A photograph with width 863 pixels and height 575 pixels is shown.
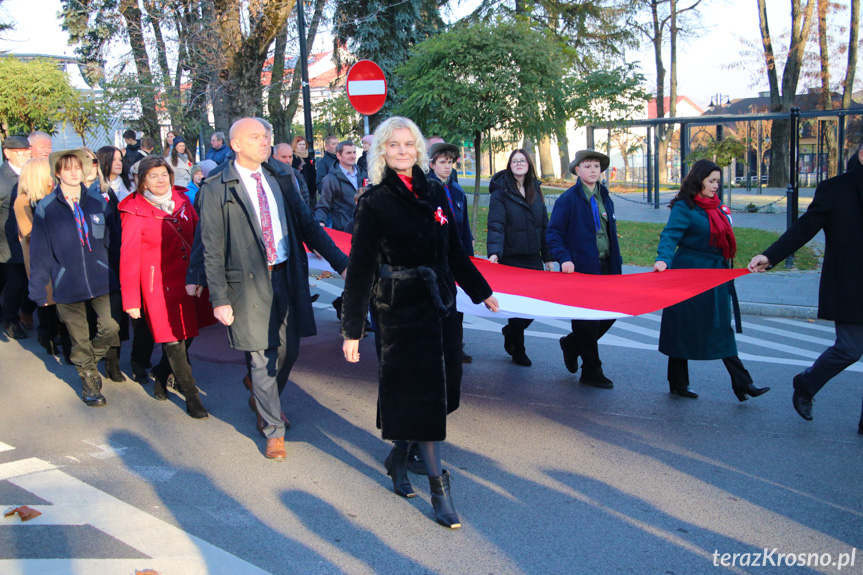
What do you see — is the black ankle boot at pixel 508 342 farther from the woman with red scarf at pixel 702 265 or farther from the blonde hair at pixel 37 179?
the blonde hair at pixel 37 179

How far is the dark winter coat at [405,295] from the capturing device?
3941mm

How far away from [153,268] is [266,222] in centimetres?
135

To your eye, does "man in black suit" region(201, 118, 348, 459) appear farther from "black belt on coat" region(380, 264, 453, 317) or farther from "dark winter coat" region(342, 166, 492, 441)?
"black belt on coat" region(380, 264, 453, 317)

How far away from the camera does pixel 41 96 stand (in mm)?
13438

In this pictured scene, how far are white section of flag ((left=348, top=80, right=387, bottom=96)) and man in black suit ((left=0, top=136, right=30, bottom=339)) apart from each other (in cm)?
459

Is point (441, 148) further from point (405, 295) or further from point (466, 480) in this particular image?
point (466, 480)

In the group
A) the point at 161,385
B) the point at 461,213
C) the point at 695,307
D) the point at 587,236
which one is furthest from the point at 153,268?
the point at 695,307

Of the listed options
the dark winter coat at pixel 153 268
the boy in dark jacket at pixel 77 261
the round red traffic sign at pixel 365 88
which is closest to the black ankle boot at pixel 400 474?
the dark winter coat at pixel 153 268

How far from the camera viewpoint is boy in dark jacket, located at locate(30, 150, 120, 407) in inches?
237

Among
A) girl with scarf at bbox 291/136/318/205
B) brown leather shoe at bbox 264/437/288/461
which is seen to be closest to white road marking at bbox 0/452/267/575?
brown leather shoe at bbox 264/437/288/461

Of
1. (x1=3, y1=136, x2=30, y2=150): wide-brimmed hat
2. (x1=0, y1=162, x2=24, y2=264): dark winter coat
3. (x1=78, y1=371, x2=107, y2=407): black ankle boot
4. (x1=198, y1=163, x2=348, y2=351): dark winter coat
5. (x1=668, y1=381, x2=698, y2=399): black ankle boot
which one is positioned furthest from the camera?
(x1=3, y1=136, x2=30, y2=150): wide-brimmed hat

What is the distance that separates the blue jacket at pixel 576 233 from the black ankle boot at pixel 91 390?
3.90 meters

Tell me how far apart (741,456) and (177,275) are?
4185 millimetres

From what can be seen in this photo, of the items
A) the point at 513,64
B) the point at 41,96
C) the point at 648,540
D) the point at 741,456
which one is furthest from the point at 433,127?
the point at 648,540
